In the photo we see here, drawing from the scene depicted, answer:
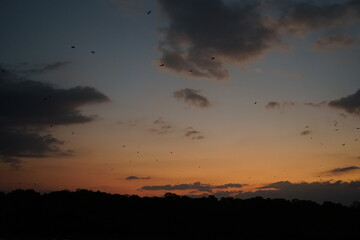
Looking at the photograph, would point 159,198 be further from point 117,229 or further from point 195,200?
point 117,229

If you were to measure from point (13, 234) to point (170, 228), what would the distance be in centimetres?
2790

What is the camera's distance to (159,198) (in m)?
87.7

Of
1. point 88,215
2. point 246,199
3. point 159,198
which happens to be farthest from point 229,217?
point 88,215

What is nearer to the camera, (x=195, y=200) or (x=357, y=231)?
(x=357, y=231)

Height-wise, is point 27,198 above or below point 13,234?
above

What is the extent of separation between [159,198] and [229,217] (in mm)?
17997

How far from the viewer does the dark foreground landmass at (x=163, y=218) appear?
225 ft

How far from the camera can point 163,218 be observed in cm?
7631

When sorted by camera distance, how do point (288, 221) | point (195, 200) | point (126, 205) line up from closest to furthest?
point (288, 221) → point (126, 205) → point (195, 200)

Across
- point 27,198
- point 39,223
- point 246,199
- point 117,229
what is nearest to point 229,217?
point 246,199

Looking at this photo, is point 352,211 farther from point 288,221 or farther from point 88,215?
point 88,215

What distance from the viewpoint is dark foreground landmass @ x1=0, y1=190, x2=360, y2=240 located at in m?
68.5

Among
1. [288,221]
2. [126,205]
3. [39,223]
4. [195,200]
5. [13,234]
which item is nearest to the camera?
[13,234]

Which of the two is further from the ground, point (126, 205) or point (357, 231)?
point (126, 205)
